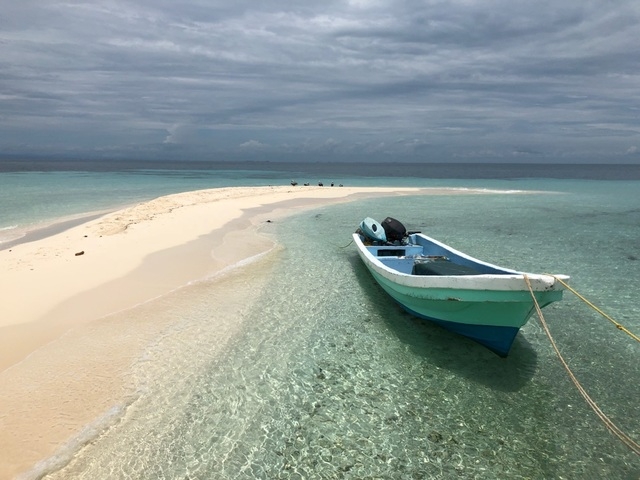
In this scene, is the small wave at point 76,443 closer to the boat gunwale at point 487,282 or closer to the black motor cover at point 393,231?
the boat gunwale at point 487,282

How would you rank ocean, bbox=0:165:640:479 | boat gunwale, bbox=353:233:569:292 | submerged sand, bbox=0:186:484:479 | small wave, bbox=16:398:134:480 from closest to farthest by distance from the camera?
small wave, bbox=16:398:134:480 → ocean, bbox=0:165:640:479 → submerged sand, bbox=0:186:484:479 → boat gunwale, bbox=353:233:569:292

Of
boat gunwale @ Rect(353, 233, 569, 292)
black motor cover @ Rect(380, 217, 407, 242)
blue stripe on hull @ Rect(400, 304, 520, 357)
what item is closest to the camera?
boat gunwale @ Rect(353, 233, 569, 292)

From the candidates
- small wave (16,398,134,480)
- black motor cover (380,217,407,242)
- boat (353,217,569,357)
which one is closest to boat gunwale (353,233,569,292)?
boat (353,217,569,357)

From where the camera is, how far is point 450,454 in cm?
594

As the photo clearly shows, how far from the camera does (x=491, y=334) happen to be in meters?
8.23

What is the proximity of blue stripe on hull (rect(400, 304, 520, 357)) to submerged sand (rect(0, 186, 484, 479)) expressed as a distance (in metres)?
5.24

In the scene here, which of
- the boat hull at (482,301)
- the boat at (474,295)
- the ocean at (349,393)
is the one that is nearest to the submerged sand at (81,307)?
the ocean at (349,393)

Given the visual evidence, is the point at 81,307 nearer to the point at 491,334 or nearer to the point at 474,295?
the point at 474,295

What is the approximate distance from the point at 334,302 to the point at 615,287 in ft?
28.9

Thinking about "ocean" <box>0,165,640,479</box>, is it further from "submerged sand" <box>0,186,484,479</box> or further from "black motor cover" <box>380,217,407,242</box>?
"black motor cover" <box>380,217,407,242</box>

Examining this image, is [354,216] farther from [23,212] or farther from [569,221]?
[23,212]

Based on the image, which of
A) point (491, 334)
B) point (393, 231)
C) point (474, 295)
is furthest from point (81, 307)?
point (393, 231)

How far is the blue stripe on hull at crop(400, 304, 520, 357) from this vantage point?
315 inches

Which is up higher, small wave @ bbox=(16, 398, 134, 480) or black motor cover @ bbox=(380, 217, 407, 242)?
black motor cover @ bbox=(380, 217, 407, 242)
